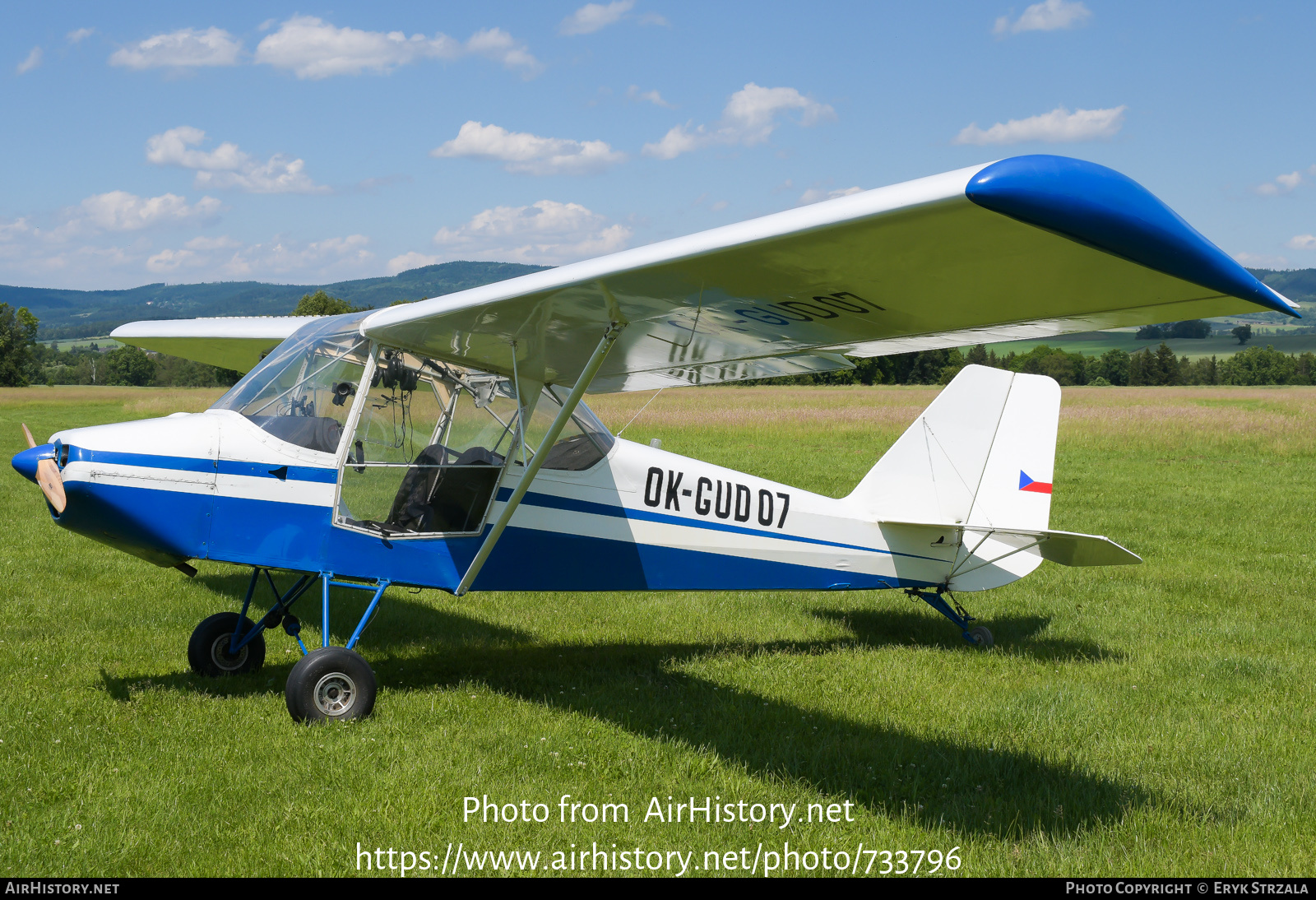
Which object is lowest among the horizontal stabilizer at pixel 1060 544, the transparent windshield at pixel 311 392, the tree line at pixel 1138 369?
the horizontal stabilizer at pixel 1060 544

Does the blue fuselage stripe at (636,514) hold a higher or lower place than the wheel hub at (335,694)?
higher

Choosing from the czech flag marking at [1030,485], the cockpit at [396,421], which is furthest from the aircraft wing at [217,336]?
the czech flag marking at [1030,485]

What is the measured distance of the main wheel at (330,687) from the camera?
4.91 metres

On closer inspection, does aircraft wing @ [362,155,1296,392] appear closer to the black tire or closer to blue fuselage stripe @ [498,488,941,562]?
blue fuselage stripe @ [498,488,941,562]

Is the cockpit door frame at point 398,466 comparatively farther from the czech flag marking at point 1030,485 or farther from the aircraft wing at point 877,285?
the czech flag marking at point 1030,485

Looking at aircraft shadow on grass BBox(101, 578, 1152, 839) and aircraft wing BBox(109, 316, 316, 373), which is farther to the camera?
aircraft wing BBox(109, 316, 316, 373)

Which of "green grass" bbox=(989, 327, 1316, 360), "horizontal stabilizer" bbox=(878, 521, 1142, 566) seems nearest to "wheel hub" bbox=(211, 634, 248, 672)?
"horizontal stabilizer" bbox=(878, 521, 1142, 566)

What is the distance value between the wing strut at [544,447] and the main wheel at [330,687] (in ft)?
2.57

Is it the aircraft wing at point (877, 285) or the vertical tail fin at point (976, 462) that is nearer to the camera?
the aircraft wing at point (877, 285)

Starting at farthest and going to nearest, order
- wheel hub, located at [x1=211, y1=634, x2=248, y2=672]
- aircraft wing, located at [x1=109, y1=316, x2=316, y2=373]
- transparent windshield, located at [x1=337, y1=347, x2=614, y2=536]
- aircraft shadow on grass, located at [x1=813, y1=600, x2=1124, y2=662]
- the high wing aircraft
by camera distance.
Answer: aircraft wing, located at [x1=109, y1=316, x2=316, y2=373] < aircraft shadow on grass, located at [x1=813, y1=600, x2=1124, y2=662] < wheel hub, located at [x1=211, y1=634, x2=248, y2=672] < transparent windshield, located at [x1=337, y1=347, x2=614, y2=536] < the high wing aircraft

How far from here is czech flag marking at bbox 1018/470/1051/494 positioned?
7.12 m

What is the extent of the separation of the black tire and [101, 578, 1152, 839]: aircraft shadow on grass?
95 millimetres

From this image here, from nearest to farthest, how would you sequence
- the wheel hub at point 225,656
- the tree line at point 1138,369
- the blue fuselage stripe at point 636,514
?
1. the blue fuselage stripe at point 636,514
2. the wheel hub at point 225,656
3. the tree line at point 1138,369
